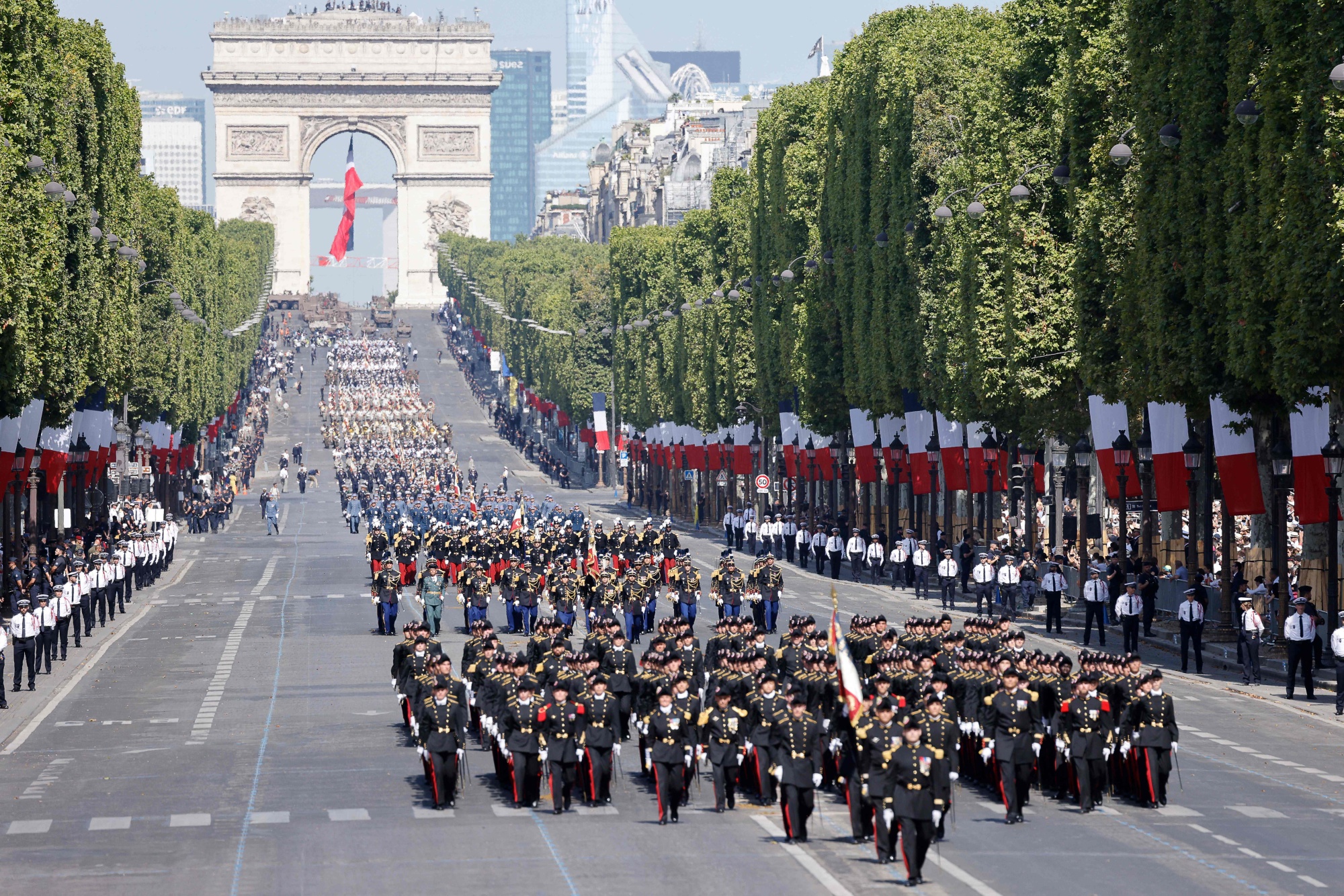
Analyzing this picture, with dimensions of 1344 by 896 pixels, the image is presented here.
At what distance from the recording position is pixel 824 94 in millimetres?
95438

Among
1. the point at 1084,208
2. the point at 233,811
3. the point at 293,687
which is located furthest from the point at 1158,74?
the point at 233,811

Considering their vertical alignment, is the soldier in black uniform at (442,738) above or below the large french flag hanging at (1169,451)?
below

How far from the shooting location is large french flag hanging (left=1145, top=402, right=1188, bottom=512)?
5266 cm

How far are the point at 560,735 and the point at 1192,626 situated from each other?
20.4 meters

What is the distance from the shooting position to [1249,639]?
43531 mm

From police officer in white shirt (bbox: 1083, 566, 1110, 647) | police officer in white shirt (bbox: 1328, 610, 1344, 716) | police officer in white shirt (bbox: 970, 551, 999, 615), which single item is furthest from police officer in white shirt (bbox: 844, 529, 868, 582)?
police officer in white shirt (bbox: 1328, 610, 1344, 716)

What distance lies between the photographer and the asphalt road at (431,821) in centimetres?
2430

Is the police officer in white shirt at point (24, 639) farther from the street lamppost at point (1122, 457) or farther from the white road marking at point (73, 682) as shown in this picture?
the street lamppost at point (1122, 457)

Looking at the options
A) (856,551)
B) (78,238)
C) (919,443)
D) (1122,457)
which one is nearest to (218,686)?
(78,238)

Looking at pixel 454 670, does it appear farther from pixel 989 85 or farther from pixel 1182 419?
pixel 989 85

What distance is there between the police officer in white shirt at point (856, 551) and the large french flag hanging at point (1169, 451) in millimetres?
18642

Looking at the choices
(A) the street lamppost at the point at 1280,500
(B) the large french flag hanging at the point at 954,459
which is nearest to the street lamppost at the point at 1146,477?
(A) the street lamppost at the point at 1280,500

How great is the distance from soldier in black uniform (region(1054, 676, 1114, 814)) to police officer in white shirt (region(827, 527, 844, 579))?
135 ft

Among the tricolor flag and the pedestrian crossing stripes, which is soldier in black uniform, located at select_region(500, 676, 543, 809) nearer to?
the tricolor flag
